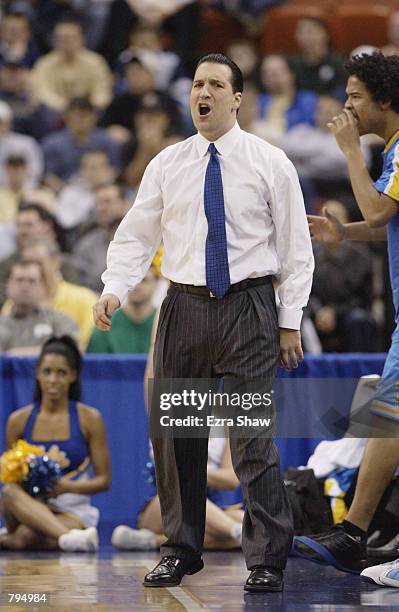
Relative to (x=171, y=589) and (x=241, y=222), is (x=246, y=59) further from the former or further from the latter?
(x=171, y=589)

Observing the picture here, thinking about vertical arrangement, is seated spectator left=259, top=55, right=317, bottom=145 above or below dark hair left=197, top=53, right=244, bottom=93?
above

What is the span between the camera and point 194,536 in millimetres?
5199

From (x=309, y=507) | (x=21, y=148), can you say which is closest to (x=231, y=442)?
(x=309, y=507)

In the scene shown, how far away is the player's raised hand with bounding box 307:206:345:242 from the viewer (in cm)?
575

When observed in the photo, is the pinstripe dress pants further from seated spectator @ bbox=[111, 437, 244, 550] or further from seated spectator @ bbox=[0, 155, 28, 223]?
seated spectator @ bbox=[0, 155, 28, 223]

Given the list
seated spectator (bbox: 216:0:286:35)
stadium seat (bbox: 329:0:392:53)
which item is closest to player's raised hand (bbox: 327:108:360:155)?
stadium seat (bbox: 329:0:392:53)

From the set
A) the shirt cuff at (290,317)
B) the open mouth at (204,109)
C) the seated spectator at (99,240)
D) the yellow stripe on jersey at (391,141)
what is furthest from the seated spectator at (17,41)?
the shirt cuff at (290,317)

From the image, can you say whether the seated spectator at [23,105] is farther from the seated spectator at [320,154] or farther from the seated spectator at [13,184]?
the seated spectator at [320,154]

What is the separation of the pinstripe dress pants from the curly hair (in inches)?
40.9

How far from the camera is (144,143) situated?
484 inches

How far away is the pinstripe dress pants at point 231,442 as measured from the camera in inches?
197


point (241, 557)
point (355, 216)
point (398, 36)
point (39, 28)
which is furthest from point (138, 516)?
point (39, 28)

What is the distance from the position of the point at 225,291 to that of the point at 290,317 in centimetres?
29

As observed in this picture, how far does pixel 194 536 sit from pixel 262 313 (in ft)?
3.17
